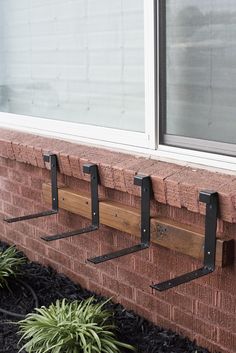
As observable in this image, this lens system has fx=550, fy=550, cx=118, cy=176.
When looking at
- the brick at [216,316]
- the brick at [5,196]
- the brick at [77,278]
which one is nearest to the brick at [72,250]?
the brick at [77,278]

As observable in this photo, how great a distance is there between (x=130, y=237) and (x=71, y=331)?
636 millimetres

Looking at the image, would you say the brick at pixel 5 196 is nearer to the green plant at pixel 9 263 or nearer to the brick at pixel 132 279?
the green plant at pixel 9 263

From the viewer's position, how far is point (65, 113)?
3.69 m

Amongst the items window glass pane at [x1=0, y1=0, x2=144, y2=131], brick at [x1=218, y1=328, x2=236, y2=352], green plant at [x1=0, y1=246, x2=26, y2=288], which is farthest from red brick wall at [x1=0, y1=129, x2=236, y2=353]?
window glass pane at [x1=0, y1=0, x2=144, y2=131]

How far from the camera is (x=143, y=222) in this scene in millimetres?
2826

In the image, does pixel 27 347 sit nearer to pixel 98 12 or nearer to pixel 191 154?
pixel 191 154

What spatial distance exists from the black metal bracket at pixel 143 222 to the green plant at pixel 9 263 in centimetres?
103

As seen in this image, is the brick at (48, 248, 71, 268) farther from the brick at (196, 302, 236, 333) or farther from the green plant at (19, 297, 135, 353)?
the brick at (196, 302, 236, 333)

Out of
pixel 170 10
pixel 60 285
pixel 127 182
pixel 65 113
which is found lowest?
pixel 60 285

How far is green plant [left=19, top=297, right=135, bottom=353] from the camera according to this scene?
267 centimetres

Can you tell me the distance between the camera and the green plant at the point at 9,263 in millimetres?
3568

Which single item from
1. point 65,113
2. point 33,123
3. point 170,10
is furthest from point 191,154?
point 33,123

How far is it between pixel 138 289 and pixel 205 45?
4.59ft

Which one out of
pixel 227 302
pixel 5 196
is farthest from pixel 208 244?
pixel 5 196
